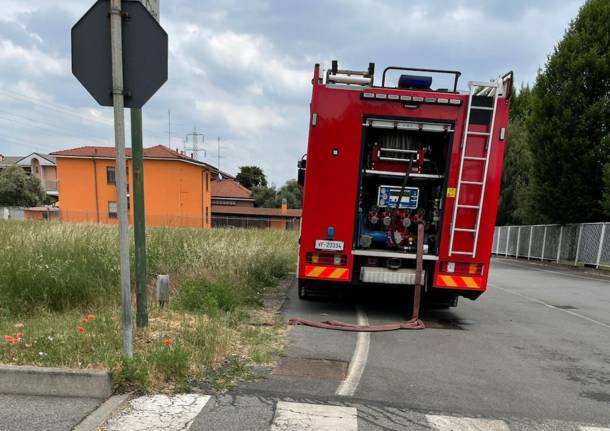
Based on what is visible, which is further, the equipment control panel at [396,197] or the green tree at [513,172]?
the green tree at [513,172]

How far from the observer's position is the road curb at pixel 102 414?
3.03 m

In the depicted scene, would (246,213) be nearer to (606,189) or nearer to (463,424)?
(606,189)

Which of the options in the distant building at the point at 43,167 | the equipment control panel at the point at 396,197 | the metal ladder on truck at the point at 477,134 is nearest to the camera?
the metal ladder on truck at the point at 477,134

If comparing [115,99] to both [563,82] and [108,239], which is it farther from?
[563,82]

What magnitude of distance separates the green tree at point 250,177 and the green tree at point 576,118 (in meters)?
71.7

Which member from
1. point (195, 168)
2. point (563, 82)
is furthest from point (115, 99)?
point (195, 168)

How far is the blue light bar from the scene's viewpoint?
6.51 meters

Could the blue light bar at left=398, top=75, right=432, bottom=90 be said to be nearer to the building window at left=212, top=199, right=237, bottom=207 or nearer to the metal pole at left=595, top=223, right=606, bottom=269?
the metal pole at left=595, top=223, right=606, bottom=269

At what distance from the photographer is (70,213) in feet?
143

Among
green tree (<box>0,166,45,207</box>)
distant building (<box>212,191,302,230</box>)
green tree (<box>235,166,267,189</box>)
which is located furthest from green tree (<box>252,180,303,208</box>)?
green tree (<box>0,166,45,207</box>)

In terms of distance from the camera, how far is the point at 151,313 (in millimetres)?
5539

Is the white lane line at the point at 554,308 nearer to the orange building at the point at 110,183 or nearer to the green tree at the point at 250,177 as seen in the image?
the orange building at the point at 110,183

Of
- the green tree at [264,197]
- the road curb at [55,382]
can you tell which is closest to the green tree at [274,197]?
the green tree at [264,197]

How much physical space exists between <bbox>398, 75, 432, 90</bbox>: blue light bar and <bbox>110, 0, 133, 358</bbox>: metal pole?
13.7 feet
